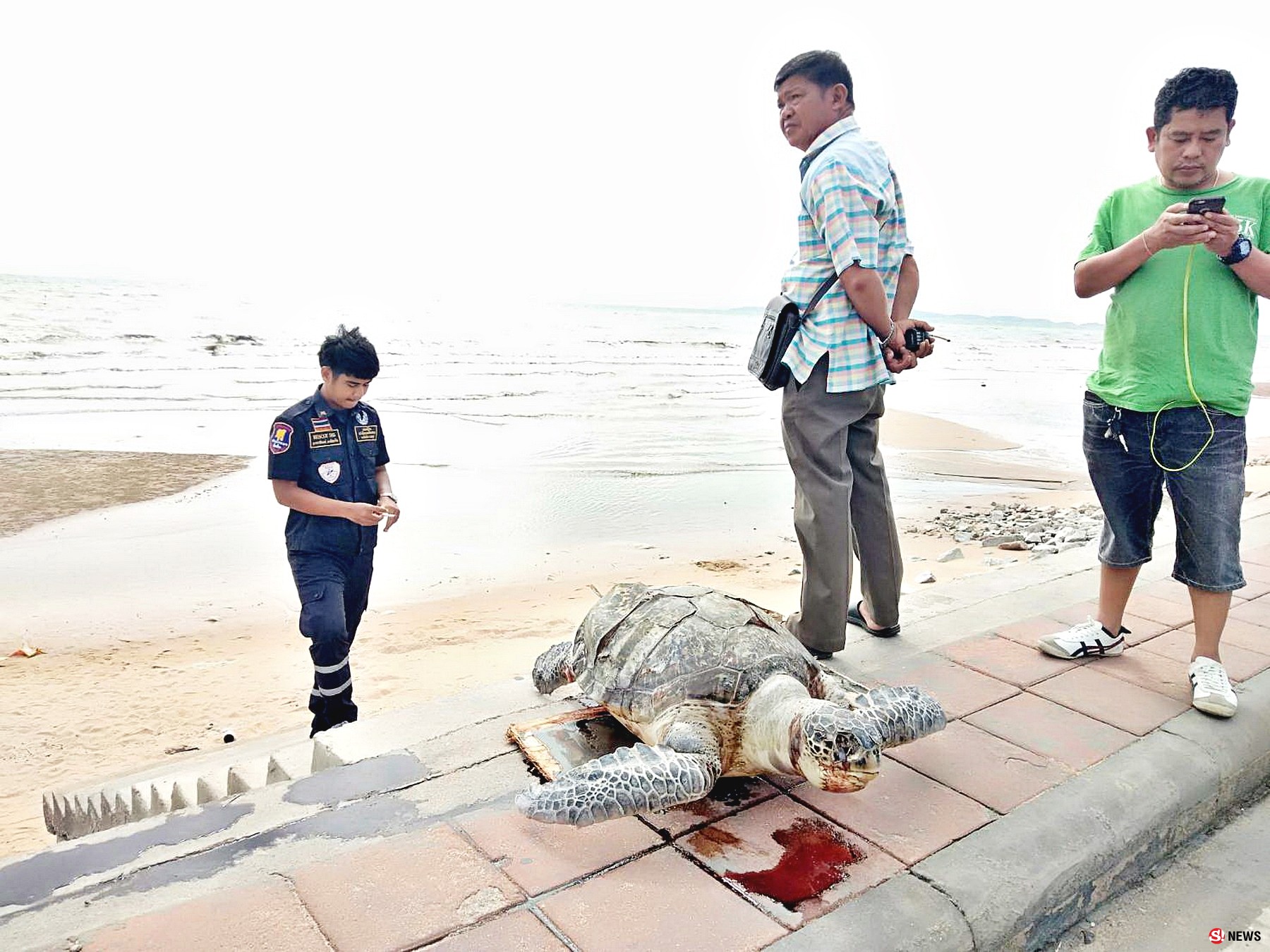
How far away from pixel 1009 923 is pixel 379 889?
1506 mm

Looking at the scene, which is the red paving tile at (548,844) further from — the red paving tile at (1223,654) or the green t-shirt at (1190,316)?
the red paving tile at (1223,654)

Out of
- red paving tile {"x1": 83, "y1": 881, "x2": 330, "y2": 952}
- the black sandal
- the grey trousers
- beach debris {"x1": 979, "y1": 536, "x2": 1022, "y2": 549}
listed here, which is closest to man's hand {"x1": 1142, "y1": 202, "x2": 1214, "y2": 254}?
the grey trousers

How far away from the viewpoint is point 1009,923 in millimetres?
1938

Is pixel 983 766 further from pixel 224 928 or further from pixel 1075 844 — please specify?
pixel 224 928

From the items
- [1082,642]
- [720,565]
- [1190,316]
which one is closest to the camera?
[1190,316]

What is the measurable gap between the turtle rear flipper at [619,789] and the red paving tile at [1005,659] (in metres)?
1.53

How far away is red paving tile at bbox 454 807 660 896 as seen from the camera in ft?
6.54

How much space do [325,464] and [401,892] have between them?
6.76 ft

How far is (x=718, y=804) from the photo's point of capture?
234 centimetres

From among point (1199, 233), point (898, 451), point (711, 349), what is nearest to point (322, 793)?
point (1199, 233)

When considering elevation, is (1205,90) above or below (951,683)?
above

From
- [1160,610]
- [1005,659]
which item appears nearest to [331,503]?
[1005,659]

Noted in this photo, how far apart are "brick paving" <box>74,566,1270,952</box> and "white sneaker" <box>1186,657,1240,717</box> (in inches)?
3.6

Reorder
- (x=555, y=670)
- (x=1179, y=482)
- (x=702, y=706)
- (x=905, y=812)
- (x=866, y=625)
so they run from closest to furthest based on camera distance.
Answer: (x=905, y=812) → (x=702, y=706) → (x=1179, y=482) → (x=555, y=670) → (x=866, y=625)
